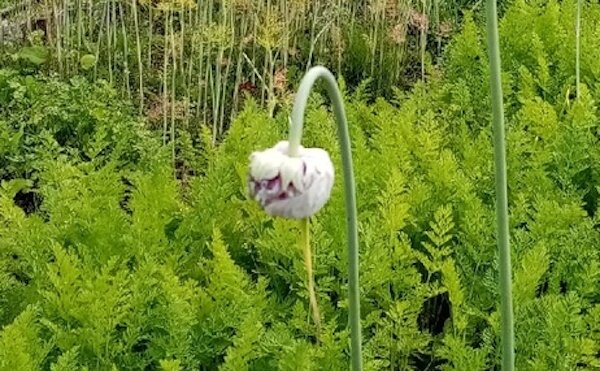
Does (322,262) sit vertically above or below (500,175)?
below

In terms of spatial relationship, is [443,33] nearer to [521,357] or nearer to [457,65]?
[457,65]

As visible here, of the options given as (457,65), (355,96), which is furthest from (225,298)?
(457,65)

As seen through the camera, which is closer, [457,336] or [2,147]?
[457,336]

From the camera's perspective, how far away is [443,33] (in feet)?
15.2

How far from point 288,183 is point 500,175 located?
0.97 ft

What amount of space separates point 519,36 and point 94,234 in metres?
2.04

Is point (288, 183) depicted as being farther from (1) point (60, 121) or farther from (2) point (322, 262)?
(1) point (60, 121)

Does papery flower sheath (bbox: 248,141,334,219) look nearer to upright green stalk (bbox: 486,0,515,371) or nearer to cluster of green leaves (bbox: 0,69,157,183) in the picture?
upright green stalk (bbox: 486,0,515,371)

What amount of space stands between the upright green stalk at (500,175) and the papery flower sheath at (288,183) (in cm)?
25

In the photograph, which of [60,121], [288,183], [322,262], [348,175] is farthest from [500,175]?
[60,121]

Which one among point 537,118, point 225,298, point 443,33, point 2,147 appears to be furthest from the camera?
point 443,33

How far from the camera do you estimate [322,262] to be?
8.12ft

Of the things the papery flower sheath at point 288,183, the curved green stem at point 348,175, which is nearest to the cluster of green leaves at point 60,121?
the curved green stem at point 348,175

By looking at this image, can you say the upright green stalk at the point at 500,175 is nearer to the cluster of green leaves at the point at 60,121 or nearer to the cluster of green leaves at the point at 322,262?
the cluster of green leaves at the point at 322,262
